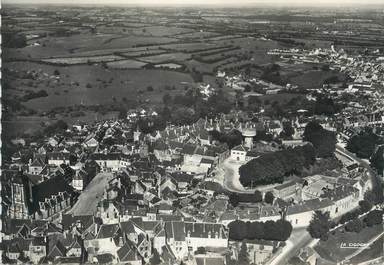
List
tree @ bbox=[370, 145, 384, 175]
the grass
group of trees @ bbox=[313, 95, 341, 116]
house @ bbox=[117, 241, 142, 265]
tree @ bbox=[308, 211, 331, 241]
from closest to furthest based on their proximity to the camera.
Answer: house @ bbox=[117, 241, 142, 265]
tree @ bbox=[308, 211, 331, 241]
the grass
tree @ bbox=[370, 145, 384, 175]
group of trees @ bbox=[313, 95, 341, 116]

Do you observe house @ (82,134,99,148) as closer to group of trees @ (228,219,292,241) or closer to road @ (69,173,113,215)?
road @ (69,173,113,215)

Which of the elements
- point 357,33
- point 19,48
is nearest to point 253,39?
point 357,33

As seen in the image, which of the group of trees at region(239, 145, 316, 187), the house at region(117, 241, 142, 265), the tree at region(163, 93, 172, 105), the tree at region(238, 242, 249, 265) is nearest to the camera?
the house at region(117, 241, 142, 265)

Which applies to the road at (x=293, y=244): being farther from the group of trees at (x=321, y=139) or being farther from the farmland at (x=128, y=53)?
the farmland at (x=128, y=53)

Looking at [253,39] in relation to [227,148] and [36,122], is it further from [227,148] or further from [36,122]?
[36,122]

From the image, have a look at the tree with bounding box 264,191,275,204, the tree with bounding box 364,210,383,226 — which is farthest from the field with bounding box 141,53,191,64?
the tree with bounding box 364,210,383,226

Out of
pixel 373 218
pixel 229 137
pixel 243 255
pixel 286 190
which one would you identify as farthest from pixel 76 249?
pixel 229 137
